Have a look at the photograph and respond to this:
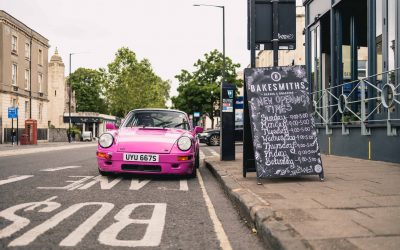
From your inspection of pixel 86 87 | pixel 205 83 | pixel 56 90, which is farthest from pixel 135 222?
pixel 86 87

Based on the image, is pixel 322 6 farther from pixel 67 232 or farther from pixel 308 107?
pixel 67 232

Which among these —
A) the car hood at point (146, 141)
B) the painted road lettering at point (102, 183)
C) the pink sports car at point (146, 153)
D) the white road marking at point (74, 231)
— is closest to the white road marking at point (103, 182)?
the painted road lettering at point (102, 183)

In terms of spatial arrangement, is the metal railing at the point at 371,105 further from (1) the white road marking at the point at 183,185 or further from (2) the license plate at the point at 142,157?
(2) the license plate at the point at 142,157

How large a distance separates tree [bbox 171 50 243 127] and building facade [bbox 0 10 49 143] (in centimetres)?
1708

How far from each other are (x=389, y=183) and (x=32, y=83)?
41006 millimetres

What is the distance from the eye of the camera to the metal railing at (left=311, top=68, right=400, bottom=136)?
9.04 metres

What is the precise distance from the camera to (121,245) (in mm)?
3443

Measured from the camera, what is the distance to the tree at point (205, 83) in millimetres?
52312

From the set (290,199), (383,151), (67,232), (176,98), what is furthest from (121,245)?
(176,98)

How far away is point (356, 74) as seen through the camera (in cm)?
1280

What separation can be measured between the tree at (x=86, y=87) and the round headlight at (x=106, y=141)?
2938 inches

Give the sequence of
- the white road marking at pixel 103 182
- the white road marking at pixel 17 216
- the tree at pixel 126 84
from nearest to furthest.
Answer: the white road marking at pixel 17 216
the white road marking at pixel 103 182
the tree at pixel 126 84

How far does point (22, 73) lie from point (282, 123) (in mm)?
37627

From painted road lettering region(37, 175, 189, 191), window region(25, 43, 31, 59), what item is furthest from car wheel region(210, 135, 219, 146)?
window region(25, 43, 31, 59)
